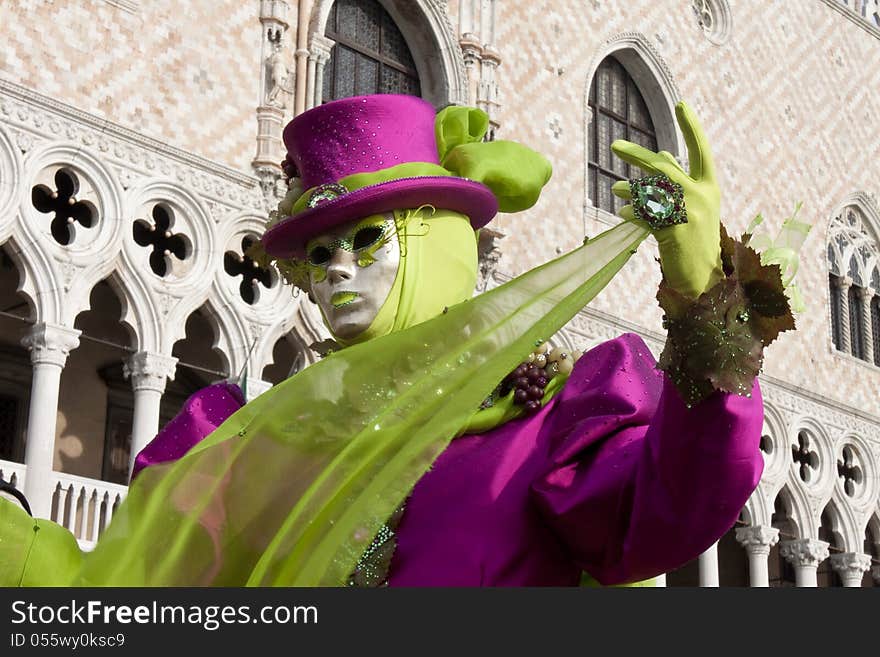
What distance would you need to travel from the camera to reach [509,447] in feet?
5.20

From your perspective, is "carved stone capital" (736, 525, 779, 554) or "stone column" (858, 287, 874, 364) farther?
"stone column" (858, 287, 874, 364)

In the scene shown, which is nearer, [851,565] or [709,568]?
[709,568]

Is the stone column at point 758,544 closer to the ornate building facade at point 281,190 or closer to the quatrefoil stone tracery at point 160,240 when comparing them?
the ornate building facade at point 281,190

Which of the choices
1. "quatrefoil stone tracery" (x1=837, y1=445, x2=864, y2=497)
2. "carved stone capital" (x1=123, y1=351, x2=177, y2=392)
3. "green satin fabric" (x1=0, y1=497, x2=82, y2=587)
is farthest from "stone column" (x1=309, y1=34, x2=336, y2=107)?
"green satin fabric" (x1=0, y1=497, x2=82, y2=587)

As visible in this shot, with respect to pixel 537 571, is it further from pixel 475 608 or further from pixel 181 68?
pixel 181 68

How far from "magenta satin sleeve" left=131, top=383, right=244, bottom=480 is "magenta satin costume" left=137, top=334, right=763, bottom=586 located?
318 mm

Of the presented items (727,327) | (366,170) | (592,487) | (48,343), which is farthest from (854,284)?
(727,327)

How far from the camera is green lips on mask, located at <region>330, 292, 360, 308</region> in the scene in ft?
5.63

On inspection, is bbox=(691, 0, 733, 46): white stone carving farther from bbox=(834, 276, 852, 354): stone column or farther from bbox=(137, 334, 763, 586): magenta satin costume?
bbox=(137, 334, 763, 586): magenta satin costume

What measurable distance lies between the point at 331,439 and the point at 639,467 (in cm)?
31

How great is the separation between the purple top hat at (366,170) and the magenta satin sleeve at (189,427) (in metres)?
0.21

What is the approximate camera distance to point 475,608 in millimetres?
1146

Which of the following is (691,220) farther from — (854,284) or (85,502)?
A: (854,284)

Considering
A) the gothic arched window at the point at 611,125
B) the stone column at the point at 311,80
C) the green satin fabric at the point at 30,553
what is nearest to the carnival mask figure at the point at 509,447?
the green satin fabric at the point at 30,553
